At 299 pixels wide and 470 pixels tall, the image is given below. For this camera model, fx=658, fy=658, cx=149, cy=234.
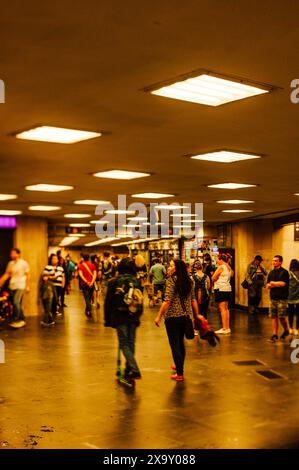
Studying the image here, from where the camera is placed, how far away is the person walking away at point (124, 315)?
29.6 ft

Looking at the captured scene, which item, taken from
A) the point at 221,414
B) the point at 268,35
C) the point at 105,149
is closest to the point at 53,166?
the point at 105,149

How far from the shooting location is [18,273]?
15898mm

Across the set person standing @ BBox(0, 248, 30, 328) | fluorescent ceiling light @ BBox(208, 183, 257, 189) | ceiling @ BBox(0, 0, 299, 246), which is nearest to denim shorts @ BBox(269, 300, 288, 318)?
fluorescent ceiling light @ BBox(208, 183, 257, 189)

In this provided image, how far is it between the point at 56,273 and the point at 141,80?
42.8ft

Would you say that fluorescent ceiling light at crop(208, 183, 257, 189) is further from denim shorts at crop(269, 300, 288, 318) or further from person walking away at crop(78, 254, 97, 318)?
person walking away at crop(78, 254, 97, 318)

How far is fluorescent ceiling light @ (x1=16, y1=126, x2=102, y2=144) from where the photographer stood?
25.8ft

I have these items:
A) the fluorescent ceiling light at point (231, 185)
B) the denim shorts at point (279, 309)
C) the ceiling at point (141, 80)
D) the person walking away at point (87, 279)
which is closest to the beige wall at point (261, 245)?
the person walking away at point (87, 279)

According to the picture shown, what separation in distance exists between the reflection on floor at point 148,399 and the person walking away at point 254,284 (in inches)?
318

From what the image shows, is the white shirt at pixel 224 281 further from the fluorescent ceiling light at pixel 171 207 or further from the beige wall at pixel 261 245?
the beige wall at pixel 261 245

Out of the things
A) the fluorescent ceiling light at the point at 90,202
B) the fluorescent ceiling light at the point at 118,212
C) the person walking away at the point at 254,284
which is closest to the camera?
the fluorescent ceiling light at the point at 90,202

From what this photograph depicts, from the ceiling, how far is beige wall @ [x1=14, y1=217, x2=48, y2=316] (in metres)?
10.1

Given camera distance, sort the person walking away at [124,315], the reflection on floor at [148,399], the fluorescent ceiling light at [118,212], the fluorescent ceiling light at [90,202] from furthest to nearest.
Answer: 1. the fluorescent ceiling light at [118,212]
2. the fluorescent ceiling light at [90,202]
3. the person walking away at [124,315]
4. the reflection on floor at [148,399]
